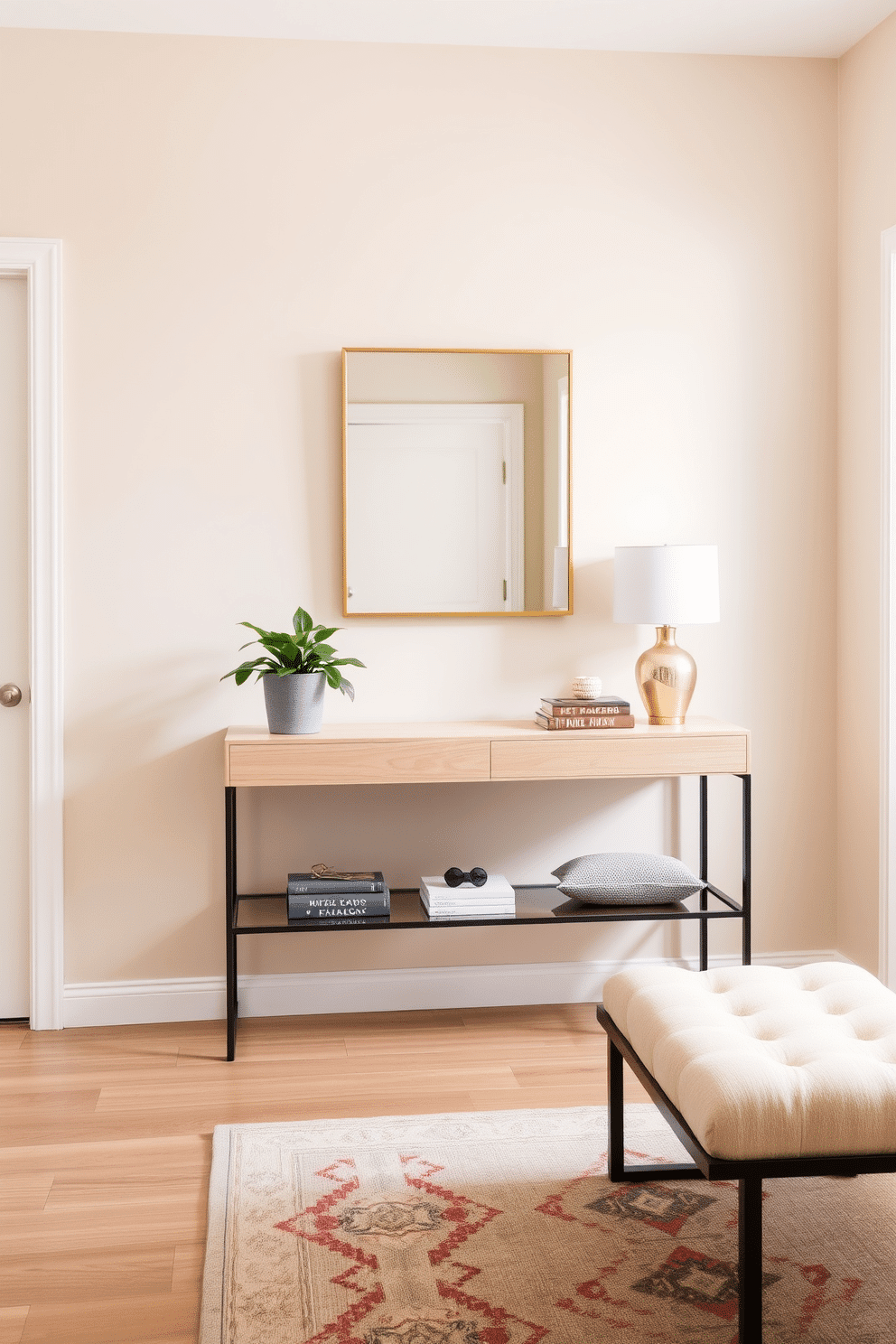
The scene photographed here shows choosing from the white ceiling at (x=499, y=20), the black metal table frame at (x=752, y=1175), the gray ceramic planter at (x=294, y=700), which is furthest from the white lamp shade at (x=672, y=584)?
the black metal table frame at (x=752, y=1175)

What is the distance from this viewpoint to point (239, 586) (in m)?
3.18

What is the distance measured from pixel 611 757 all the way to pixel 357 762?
2.13ft

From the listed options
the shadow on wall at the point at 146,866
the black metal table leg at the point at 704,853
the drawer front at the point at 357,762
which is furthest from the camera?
the black metal table leg at the point at 704,853

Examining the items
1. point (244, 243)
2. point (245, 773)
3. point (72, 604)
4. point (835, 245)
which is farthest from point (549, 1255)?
point (835, 245)

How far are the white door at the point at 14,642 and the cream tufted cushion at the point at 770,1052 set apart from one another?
1773 millimetres

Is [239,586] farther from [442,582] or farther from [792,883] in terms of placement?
[792,883]

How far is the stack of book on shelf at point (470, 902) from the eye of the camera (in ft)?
9.67

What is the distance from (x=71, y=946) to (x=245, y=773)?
0.81 meters

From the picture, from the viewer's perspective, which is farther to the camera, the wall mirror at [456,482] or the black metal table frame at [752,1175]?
the wall mirror at [456,482]

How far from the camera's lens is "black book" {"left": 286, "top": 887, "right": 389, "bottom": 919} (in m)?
2.93

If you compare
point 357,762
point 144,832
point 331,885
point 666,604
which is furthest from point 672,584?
point 144,832

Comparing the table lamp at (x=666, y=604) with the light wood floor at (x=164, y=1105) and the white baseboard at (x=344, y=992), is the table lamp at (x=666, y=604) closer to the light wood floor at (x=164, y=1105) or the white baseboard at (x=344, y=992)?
the white baseboard at (x=344, y=992)

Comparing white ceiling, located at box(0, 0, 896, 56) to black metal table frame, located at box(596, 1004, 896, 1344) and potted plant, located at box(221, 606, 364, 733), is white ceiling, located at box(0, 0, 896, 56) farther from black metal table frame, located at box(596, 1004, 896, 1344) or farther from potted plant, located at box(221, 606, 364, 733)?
black metal table frame, located at box(596, 1004, 896, 1344)

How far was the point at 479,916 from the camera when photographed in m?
2.96
